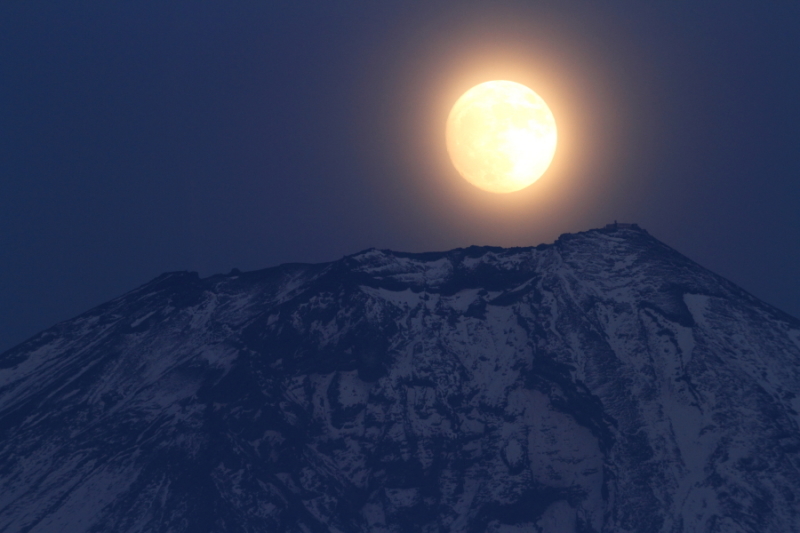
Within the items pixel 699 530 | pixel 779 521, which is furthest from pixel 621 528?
pixel 779 521

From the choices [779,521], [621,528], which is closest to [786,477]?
[779,521]

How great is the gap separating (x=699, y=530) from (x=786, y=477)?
20126mm

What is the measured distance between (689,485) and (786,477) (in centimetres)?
1679

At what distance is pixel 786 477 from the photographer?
7771 inches

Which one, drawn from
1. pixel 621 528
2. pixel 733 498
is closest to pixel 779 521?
pixel 733 498

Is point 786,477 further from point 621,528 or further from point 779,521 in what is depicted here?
point 621,528

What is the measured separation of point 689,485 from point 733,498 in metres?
8.33

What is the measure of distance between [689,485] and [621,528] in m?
14.5

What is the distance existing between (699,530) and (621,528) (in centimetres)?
1430

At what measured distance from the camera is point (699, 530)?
190 metres

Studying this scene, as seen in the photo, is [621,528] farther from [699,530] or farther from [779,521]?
[779,521]

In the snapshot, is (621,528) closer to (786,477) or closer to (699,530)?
(699,530)

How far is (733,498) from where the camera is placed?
19425 centimetres

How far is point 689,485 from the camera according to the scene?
200m
